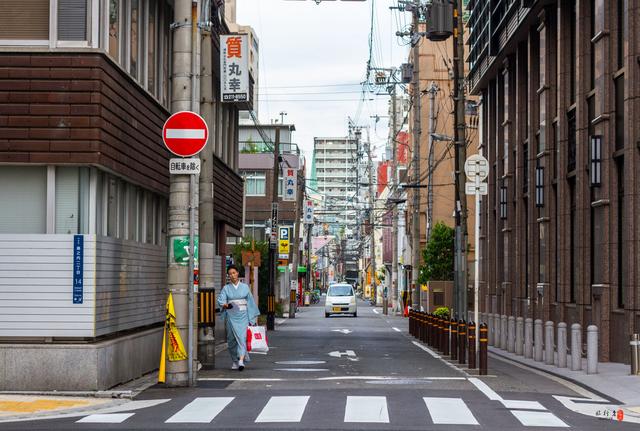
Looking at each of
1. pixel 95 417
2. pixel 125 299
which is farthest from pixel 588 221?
pixel 95 417

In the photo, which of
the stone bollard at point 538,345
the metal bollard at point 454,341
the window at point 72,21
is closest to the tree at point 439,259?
the stone bollard at point 538,345

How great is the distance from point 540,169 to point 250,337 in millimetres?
14142

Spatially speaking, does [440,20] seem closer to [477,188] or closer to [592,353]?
[477,188]

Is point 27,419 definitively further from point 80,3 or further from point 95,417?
point 80,3

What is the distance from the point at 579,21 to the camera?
26641 millimetres

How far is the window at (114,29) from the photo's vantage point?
1711 centimetres

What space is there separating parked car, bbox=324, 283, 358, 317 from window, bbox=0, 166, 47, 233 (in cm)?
4458

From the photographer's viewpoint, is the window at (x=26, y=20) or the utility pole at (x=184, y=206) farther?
the utility pole at (x=184, y=206)

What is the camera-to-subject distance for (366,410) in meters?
12.9

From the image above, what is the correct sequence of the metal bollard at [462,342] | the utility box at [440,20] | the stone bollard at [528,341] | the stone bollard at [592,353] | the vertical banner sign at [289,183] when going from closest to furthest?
the stone bollard at [592,353], the metal bollard at [462,342], the stone bollard at [528,341], the utility box at [440,20], the vertical banner sign at [289,183]

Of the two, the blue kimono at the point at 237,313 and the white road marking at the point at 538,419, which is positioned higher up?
the blue kimono at the point at 237,313

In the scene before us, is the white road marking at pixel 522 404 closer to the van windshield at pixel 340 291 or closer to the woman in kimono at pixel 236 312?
the woman in kimono at pixel 236 312

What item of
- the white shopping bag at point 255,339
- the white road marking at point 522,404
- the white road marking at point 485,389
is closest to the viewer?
the white road marking at point 522,404

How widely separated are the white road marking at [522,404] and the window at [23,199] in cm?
690
